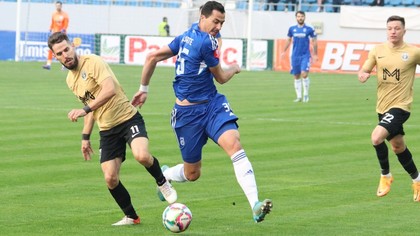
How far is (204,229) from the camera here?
440 inches

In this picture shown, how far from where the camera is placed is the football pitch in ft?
37.5

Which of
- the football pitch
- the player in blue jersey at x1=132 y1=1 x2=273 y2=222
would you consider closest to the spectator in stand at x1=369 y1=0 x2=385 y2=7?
the football pitch

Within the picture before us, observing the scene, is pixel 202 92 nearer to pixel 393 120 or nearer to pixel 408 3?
pixel 393 120

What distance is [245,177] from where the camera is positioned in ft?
36.1

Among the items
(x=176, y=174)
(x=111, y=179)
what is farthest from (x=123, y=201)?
(x=176, y=174)

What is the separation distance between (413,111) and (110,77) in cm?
1743

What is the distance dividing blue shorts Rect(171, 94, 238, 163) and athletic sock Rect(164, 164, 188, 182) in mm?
457

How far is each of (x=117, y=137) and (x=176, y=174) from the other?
1.33 m

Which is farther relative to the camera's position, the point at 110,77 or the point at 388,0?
the point at 388,0

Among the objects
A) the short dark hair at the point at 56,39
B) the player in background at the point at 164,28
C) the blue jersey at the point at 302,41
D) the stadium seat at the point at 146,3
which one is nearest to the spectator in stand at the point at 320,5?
the player in background at the point at 164,28

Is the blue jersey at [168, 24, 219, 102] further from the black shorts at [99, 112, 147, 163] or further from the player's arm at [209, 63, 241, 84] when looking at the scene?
the black shorts at [99, 112, 147, 163]

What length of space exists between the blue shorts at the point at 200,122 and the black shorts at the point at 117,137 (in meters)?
0.52

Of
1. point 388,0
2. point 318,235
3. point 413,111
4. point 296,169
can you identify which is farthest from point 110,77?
point 388,0

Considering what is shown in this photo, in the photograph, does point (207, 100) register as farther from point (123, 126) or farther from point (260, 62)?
point (260, 62)
